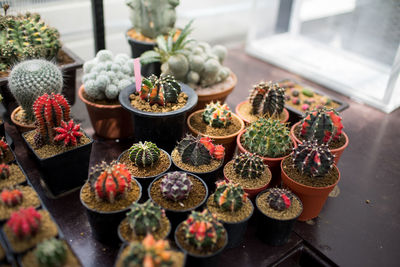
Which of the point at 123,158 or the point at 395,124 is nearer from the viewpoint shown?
the point at 123,158

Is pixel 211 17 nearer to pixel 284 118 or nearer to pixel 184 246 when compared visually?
pixel 284 118

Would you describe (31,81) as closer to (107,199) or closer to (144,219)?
(107,199)

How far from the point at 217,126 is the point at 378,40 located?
236cm

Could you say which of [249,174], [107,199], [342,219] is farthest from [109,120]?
[342,219]

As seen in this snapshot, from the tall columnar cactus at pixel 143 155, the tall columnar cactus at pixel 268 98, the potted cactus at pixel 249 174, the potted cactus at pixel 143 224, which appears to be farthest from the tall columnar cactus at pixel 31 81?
the tall columnar cactus at pixel 268 98

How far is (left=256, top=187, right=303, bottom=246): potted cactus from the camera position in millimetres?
2279

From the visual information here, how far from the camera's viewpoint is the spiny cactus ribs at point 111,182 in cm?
207

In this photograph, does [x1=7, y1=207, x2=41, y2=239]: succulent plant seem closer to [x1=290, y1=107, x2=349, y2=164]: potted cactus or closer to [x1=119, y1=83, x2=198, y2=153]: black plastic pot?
[x1=119, y1=83, x2=198, y2=153]: black plastic pot

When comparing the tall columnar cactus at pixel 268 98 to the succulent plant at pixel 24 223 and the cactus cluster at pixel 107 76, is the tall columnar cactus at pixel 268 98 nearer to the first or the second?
the cactus cluster at pixel 107 76

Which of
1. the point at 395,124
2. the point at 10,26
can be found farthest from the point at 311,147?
the point at 10,26

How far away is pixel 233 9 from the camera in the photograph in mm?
5598

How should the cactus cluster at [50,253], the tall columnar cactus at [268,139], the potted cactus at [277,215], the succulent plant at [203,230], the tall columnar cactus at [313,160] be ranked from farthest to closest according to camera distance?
the tall columnar cactus at [268,139]
the tall columnar cactus at [313,160]
the potted cactus at [277,215]
the succulent plant at [203,230]
the cactus cluster at [50,253]

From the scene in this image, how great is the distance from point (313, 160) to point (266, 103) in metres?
0.84

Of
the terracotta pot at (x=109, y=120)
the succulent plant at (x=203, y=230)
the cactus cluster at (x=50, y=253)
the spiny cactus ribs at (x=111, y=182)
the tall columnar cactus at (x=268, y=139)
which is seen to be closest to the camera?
the cactus cluster at (x=50, y=253)
